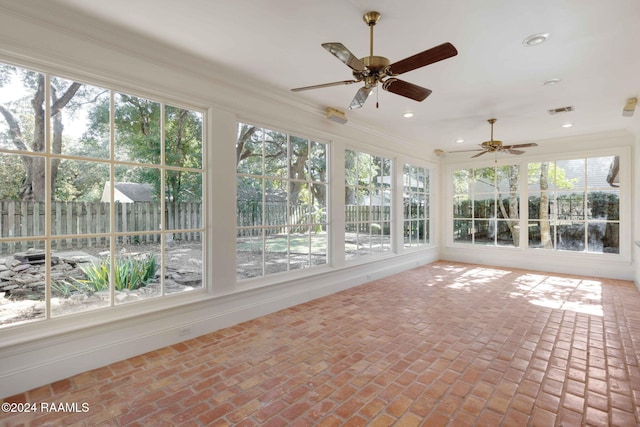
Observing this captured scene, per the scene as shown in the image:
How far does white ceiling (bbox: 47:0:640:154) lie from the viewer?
2.19 m

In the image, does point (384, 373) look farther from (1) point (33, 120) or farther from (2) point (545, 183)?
(2) point (545, 183)

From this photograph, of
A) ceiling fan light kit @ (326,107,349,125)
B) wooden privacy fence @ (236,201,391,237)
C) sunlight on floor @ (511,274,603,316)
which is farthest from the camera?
ceiling fan light kit @ (326,107,349,125)

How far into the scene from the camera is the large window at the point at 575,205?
5.71 meters

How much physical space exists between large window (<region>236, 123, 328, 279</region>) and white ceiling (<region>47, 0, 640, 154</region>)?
680mm

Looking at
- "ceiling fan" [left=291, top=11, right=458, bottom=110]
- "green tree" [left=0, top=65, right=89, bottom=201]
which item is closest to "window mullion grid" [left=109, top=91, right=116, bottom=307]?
"green tree" [left=0, top=65, right=89, bottom=201]

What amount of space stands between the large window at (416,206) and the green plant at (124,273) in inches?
192

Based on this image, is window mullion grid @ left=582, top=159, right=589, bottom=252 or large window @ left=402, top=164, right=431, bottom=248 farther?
large window @ left=402, top=164, right=431, bottom=248

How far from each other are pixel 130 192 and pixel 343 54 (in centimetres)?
219

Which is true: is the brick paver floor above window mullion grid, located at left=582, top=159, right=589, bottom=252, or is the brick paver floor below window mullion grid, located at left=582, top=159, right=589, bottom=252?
below

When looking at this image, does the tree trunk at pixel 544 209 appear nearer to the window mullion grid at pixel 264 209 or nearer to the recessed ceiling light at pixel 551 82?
the recessed ceiling light at pixel 551 82

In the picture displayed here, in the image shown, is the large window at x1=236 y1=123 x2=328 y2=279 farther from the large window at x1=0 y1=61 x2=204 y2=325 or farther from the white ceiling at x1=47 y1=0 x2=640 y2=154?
the white ceiling at x1=47 y1=0 x2=640 y2=154

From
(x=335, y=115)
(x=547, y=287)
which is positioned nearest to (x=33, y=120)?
(x=335, y=115)

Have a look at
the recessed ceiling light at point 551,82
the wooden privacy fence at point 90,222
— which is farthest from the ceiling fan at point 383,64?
the wooden privacy fence at point 90,222

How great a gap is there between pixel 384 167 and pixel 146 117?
4.16 m
